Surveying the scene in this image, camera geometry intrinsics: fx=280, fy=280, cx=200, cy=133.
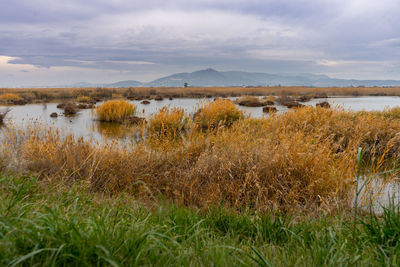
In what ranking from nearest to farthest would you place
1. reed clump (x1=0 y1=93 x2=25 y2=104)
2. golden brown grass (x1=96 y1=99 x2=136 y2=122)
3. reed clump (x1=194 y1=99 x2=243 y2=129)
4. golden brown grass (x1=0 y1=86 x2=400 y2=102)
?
reed clump (x1=194 y1=99 x2=243 y2=129)
golden brown grass (x1=96 y1=99 x2=136 y2=122)
reed clump (x1=0 y1=93 x2=25 y2=104)
golden brown grass (x1=0 y1=86 x2=400 y2=102)

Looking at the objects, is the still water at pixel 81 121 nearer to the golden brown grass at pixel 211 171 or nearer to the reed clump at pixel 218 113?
the reed clump at pixel 218 113

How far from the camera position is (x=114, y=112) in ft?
51.1

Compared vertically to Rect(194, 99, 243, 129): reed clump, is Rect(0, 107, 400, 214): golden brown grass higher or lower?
lower

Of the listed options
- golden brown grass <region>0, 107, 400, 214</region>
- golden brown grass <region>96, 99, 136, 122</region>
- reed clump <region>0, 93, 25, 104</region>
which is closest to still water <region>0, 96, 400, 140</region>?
golden brown grass <region>96, 99, 136, 122</region>

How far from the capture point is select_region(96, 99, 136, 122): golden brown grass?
15.6 meters

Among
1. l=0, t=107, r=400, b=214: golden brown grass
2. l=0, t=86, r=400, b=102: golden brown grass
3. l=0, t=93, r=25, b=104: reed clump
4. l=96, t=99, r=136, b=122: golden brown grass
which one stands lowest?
l=0, t=107, r=400, b=214: golden brown grass

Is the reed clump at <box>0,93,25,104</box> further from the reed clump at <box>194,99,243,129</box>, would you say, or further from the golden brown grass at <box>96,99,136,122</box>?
the reed clump at <box>194,99,243,129</box>

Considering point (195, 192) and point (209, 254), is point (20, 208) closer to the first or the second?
point (209, 254)

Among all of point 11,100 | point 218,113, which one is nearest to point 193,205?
point 218,113

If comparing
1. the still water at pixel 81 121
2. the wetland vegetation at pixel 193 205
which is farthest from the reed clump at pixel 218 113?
the wetland vegetation at pixel 193 205

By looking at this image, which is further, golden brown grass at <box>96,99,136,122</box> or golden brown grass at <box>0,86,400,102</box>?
golden brown grass at <box>0,86,400,102</box>

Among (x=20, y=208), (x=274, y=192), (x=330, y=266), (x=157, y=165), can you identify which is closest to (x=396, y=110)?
(x=274, y=192)

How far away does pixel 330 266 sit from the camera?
79.4 inches

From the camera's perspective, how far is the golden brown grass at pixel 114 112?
51.2ft
